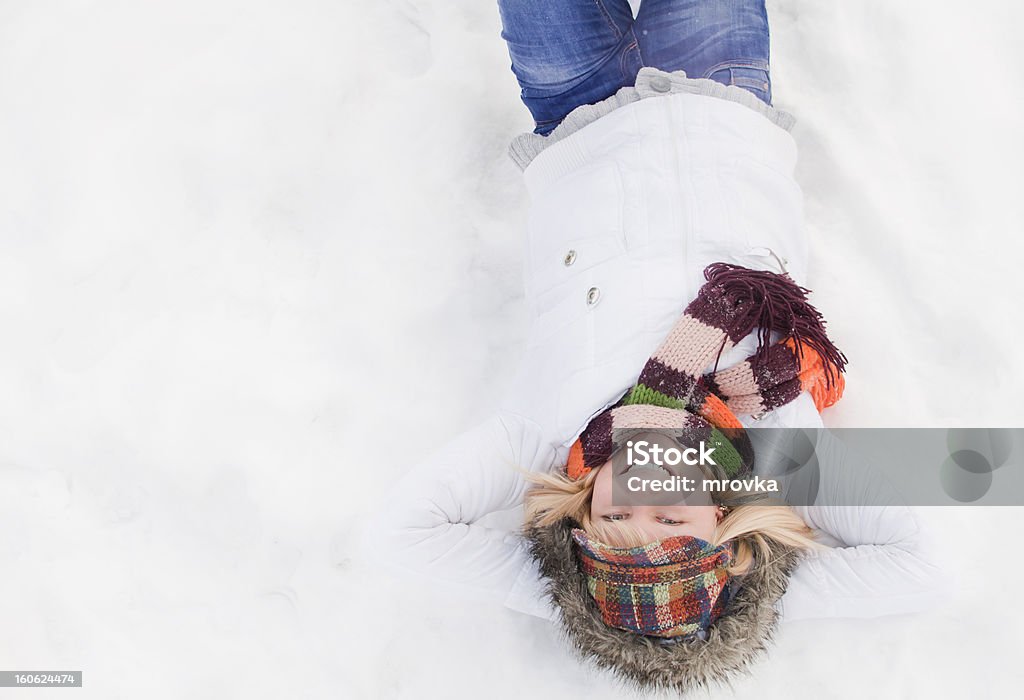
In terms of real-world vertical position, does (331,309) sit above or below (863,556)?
above

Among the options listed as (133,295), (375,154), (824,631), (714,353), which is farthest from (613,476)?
(133,295)

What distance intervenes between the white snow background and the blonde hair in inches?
12.5

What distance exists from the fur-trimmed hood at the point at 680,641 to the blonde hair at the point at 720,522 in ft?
0.06

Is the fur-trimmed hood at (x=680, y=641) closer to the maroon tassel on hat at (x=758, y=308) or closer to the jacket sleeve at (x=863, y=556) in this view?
the jacket sleeve at (x=863, y=556)

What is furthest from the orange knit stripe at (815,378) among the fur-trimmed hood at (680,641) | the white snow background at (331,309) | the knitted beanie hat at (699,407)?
the fur-trimmed hood at (680,641)

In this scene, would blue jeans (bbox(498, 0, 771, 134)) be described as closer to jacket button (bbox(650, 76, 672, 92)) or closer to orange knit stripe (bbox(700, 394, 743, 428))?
jacket button (bbox(650, 76, 672, 92))

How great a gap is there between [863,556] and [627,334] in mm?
463

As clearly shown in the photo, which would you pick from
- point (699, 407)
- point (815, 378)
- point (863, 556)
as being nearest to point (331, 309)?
point (699, 407)

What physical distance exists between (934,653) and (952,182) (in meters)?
0.85

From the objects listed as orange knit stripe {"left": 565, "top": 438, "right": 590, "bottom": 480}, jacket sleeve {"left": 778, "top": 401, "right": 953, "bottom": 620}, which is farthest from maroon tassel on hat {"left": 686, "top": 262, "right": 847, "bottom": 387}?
orange knit stripe {"left": 565, "top": 438, "right": 590, "bottom": 480}

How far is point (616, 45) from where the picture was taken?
5.07 feet

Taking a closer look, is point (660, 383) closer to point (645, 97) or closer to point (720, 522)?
point (720, 522)

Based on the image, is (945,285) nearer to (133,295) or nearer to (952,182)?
(952,182)

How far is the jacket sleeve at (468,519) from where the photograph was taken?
1.30 metres
